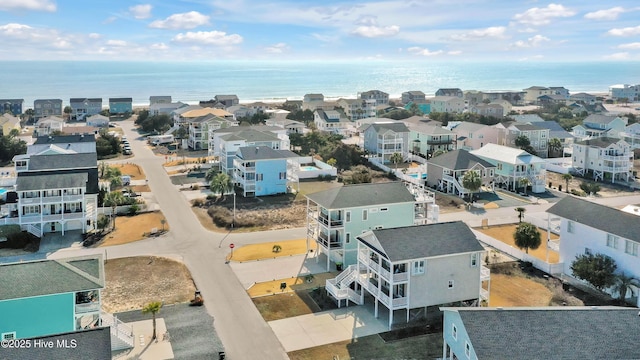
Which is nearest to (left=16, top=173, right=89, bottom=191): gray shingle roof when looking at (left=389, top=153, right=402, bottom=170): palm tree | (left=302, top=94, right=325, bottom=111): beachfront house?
(left=389, top=153, right=402, bottom=170): palm tree

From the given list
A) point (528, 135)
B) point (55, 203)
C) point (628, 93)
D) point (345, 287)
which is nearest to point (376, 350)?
point (345, 287)

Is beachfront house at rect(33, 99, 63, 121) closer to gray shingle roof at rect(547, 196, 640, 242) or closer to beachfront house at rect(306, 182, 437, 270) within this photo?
beachfront house at rect(306, 182, 437, 270)

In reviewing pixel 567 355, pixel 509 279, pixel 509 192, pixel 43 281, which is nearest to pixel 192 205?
pixel 43 281

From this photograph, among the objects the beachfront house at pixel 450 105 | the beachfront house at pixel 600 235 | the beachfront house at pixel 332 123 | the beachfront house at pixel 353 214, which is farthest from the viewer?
the beachfront house at pixel 450 105

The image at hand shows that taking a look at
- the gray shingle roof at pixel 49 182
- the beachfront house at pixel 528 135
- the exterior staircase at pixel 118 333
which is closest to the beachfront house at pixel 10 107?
the gray shingle roof at pixel 49 182

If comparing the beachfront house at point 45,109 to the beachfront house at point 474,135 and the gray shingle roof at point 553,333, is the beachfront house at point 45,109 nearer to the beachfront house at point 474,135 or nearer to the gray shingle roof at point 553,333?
the beachfront house at point 474,135

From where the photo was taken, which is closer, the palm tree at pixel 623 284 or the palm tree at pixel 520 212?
the palm tree at pixel 623 284
